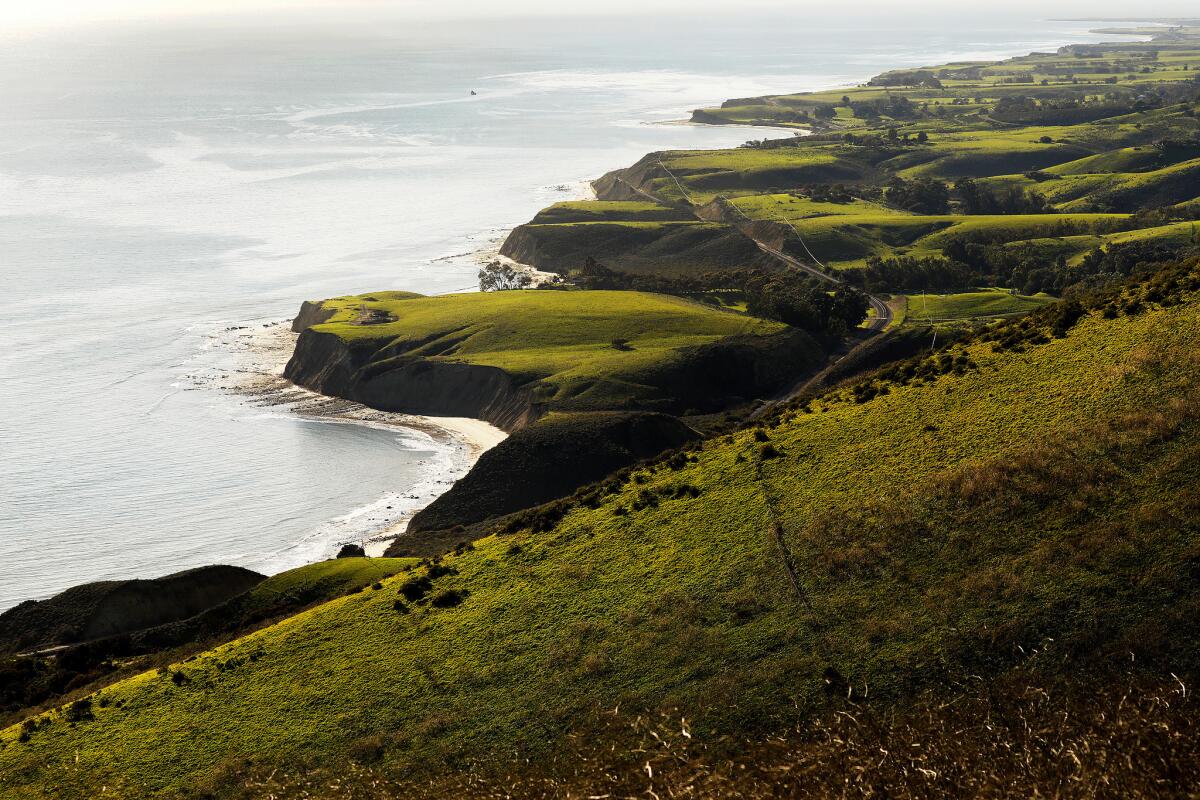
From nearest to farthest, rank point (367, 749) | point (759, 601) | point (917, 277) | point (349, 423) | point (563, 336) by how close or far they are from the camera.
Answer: point (367, 749) → point (759, 601) → point (349, 423) → point (563, 336) → point (917, 277)

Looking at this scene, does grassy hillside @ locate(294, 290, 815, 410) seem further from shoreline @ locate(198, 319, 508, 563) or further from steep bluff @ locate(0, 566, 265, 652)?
steep bluff @ locate(0, 566, 265, 652)

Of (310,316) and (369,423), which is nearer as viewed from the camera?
(369,423)

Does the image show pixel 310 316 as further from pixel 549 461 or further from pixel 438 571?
pixel 438 571

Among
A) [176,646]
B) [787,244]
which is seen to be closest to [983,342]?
[176,646]

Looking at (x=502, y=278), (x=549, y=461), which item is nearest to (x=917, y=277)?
(x=502, y=278)

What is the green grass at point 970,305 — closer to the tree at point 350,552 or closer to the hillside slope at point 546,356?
the hillside slope at point 546,356

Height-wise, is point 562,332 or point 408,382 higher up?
point 562,332

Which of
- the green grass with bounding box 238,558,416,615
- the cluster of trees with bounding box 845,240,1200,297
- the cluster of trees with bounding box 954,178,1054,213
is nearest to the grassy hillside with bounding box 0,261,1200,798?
the green grass with bounding box 238,558,416,615
